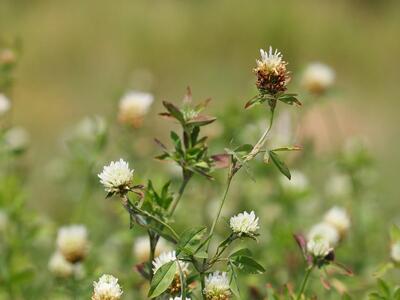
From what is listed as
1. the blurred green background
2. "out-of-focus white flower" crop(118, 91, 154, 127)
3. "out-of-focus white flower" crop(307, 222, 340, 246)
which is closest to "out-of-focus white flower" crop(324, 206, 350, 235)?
"out-of-focus white flower" crop(307, 222, 340, 246)

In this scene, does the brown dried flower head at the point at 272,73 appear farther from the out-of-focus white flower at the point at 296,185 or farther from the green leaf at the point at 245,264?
the out-of-focus white flower at the point at 296,185

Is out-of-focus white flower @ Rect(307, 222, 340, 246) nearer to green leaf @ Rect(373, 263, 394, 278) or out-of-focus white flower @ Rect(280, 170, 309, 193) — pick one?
green leaf @ Rect(373, 263, 394, 278)

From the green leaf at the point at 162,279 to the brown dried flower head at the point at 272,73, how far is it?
295 millimetres

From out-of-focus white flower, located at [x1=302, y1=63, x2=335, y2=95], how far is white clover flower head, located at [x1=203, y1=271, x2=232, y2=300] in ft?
4.69

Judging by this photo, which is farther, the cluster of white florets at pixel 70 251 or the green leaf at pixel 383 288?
the cluster of white florets at pixel 70 251

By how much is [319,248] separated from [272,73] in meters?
0.36

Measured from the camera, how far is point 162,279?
123 cm

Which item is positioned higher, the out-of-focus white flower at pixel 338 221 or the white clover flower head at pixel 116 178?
the out-of-focus white flower at pixel 338 221

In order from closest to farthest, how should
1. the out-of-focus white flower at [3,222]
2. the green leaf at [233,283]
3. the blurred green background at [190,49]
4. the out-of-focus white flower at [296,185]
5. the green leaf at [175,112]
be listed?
1. the green leaf at [233,283]
2. the green leaf at [175,112]
3. the out-of-focus white flower at [3,222]
4. the out-of-focus white flower at [296,185]
5. the blurred green background at [190,49]

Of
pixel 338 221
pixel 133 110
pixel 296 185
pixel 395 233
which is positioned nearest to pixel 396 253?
pixel 395 233

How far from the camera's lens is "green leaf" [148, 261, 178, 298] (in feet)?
4.02

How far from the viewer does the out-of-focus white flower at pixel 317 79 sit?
2611 millimetres

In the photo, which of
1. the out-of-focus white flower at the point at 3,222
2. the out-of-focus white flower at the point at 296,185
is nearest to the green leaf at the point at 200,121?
the out-of-focus white flower at the point at 3,222

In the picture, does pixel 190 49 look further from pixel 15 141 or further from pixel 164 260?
pixel 164 260
